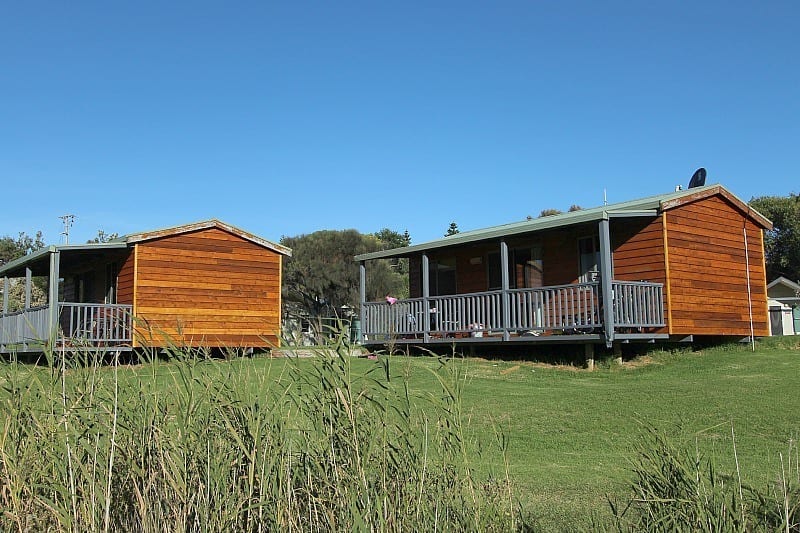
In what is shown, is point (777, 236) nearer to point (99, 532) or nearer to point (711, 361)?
point (711, 361)

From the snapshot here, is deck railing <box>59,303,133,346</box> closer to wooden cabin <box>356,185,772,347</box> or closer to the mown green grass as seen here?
the mown green grass

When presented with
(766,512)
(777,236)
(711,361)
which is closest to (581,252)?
(711,361)

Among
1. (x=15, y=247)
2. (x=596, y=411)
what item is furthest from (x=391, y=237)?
(x=596, y=411)

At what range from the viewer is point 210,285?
21625 millimetres

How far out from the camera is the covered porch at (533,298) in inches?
625

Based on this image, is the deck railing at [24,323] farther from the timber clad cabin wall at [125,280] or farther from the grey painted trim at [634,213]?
the grey painted trim at [634,213]

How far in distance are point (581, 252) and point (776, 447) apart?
11.0 metres

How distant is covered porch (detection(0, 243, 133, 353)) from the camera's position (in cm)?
1914

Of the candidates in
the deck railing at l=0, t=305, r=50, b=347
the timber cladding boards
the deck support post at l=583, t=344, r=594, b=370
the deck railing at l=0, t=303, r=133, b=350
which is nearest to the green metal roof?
the timber cladding boards

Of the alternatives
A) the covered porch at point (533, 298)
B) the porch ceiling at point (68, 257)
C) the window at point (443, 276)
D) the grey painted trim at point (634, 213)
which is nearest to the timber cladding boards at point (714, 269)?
the grey painted trim at point (634, 213)

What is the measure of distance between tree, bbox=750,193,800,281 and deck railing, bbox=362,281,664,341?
32.0 m

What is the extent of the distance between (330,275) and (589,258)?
79.5 feet

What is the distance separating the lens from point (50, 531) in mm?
4148

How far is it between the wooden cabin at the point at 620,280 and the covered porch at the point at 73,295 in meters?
6.96
